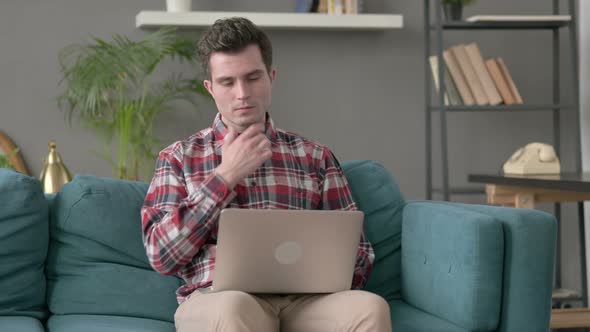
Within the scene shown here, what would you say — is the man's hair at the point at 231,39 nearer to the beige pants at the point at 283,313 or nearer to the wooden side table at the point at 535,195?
the beige pants at the point at 283,313

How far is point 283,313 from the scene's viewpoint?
2.01 metres

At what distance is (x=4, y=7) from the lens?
3795 mm

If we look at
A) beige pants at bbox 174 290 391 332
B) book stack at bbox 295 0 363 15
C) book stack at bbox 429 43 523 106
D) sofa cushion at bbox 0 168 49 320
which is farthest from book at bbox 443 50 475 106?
sofa cushion at bbox 0 168 49 320

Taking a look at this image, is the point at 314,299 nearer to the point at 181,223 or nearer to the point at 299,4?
the point at 181,223

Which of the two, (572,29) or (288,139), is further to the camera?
(572,29)

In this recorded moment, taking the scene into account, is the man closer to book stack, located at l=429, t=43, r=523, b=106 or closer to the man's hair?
the man's hair

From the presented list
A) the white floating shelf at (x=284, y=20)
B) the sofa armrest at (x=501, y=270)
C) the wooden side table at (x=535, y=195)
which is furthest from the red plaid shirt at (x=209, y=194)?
the white floating shelf at (x=284, y=20)

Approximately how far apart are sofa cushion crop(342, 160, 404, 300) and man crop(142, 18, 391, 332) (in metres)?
0.14

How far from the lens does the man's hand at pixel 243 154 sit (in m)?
2.02

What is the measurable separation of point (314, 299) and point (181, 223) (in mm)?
340

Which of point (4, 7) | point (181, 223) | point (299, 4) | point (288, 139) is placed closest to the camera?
point (181, 223)

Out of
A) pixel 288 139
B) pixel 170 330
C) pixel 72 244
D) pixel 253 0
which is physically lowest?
pixel 170 330

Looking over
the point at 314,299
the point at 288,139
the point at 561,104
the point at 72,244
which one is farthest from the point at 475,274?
the point at 561,104

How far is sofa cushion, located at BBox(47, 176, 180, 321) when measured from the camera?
2.21m
